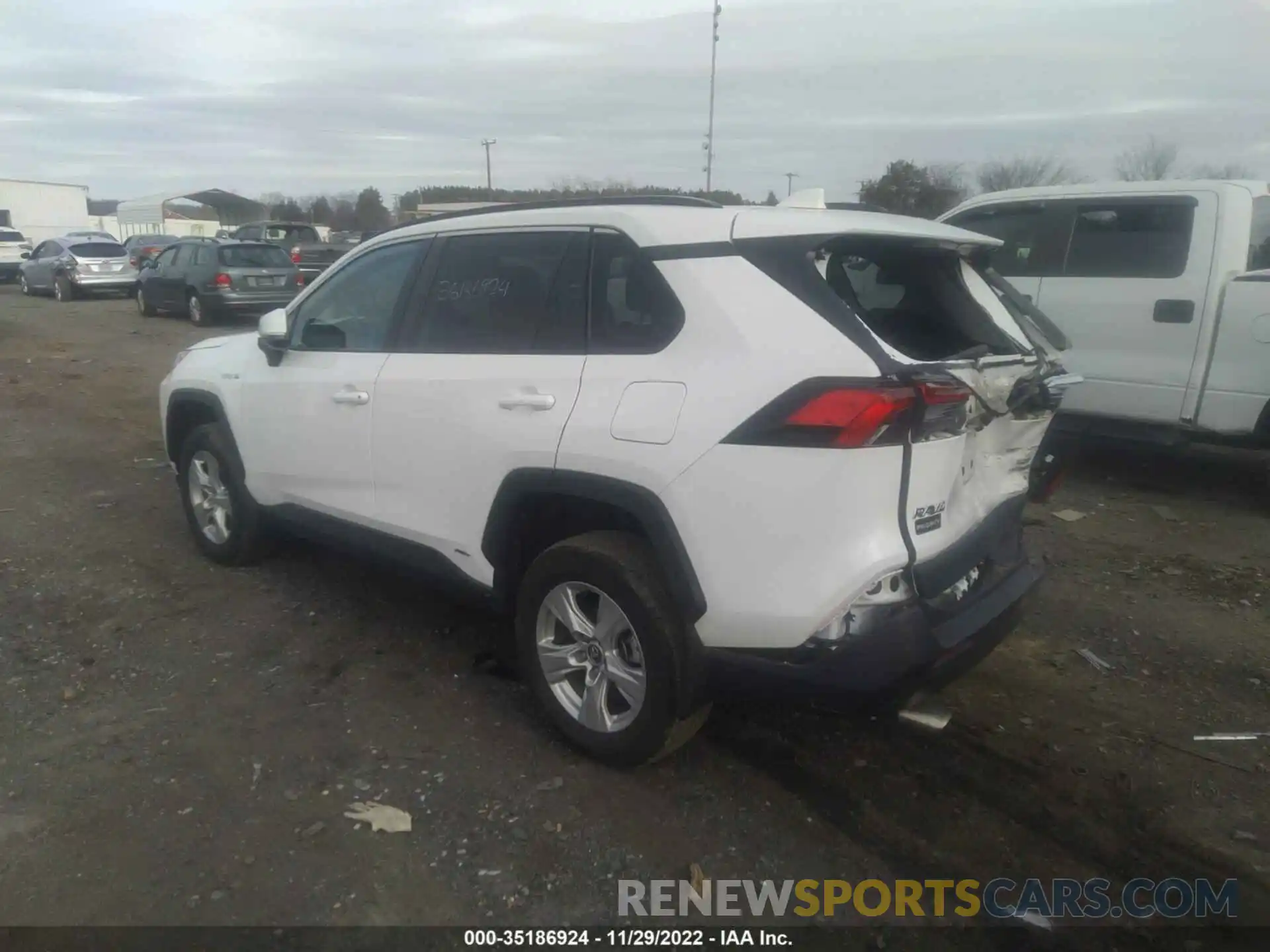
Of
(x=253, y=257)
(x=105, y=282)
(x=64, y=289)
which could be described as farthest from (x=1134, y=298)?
(x=64, y=289)

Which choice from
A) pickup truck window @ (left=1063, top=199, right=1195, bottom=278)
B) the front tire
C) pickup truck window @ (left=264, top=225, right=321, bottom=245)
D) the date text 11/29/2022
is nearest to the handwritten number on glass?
the date text 11/29/2022

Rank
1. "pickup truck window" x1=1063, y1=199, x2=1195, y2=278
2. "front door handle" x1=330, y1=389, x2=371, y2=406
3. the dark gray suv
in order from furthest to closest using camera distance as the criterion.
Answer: the dark gray suv < "pickup truck window" x1=1063, y1=199, x2=1195, y2=278 < "front door handle" x1=330, y1=389, x2=371, y2=406

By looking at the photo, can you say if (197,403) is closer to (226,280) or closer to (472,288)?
(472,288)

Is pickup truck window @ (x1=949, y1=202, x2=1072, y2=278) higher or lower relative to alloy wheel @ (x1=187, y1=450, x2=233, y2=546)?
higher

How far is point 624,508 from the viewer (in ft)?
10.1

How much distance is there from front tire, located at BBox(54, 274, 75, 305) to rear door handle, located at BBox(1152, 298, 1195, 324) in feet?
80.3

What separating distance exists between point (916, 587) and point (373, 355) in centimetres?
247

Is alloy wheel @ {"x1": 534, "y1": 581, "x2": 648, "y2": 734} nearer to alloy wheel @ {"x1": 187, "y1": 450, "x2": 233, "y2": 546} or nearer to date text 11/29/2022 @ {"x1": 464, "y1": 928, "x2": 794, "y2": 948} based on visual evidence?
date text 11/29/2022 @ {"x1": 464, "y1": 928, "x2": 794, "y2": 948}

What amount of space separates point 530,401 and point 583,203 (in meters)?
0.80

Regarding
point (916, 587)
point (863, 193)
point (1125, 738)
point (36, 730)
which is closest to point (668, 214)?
point (916, 587)

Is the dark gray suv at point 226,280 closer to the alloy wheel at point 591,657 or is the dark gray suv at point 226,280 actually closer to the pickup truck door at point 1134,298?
the pickup truck door at point 1134,298

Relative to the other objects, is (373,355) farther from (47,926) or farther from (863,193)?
(863,193)

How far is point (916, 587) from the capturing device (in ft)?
9.21

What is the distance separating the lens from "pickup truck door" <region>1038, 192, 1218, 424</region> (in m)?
6.51
